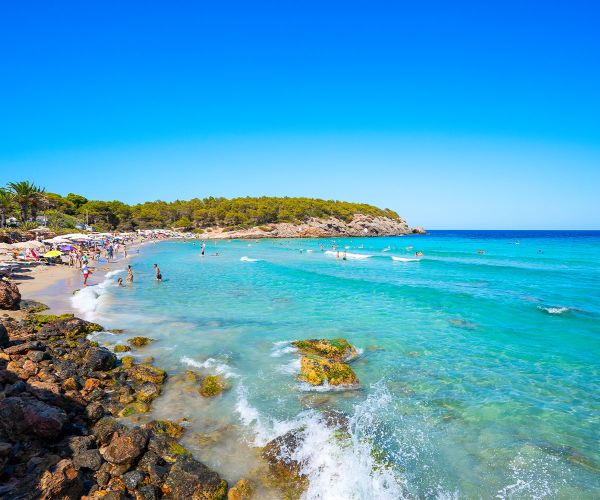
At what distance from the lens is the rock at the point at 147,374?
37.0 ft

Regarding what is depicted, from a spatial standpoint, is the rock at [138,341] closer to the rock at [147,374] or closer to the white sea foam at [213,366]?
the white sea foam at [213,366]

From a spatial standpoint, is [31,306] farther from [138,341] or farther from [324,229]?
[324,229]

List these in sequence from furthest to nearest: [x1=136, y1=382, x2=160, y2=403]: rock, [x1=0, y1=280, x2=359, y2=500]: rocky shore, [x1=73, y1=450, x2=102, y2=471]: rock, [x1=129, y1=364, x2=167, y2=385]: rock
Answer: [x1=129, y1=364, x2=167, y2=385]: rock < [x1=136, y1=382, x2=160, y2=403]: rock < [x1=73, y1=450, x2=102, y2=471]: rock < [x1=0, y1=280, x2=359, y2=500]: rocky shore

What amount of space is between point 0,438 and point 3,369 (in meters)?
4.23

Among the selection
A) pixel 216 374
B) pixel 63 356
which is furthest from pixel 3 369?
pixel 216 374

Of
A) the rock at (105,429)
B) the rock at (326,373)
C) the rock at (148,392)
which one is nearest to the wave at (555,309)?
the rock at (326,373)

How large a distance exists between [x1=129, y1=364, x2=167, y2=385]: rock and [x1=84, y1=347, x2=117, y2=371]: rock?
0.70 m

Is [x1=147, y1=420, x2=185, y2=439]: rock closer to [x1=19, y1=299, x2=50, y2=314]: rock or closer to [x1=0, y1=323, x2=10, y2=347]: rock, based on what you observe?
[x1=0, y1=323, x2=10, y2=347]: rock

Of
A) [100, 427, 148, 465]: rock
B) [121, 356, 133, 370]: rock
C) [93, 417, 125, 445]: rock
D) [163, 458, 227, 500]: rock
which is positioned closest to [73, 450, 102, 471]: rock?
[100, 427, 148, 465]: rock

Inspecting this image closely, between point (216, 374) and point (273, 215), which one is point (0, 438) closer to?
point (216, 374)

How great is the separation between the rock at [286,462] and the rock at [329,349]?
5.20 m

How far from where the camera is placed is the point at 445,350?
1516 centimetres

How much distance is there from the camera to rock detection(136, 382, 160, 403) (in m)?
10.2

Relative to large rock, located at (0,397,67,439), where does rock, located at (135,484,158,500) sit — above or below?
below
